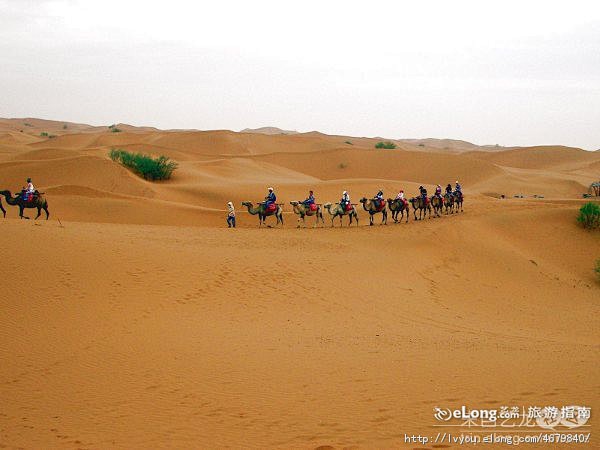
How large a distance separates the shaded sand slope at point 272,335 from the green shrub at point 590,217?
3825 millimetres

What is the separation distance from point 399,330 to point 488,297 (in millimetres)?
5939

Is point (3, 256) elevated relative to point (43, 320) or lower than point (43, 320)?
elevated

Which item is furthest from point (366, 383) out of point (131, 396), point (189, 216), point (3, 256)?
point (189, 216)

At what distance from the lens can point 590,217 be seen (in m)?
25.1

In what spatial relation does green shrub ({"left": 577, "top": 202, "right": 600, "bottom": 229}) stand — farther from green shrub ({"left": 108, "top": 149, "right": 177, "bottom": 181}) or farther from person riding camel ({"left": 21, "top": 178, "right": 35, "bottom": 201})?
green shrub ({"left": 108, "top": 149, "right": 177, "bottom": 181})

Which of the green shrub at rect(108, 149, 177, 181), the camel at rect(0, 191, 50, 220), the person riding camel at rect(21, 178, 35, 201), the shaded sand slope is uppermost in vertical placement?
the green shrub at rect(108, 149, 177, 181)

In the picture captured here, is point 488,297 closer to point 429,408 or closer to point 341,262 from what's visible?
point 341,262

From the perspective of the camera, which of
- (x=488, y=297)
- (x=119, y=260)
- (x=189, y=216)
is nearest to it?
(x=119, y=260)

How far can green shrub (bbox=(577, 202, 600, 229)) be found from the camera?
82.1ft

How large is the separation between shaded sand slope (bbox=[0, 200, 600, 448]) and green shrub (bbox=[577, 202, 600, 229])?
12.5 feet

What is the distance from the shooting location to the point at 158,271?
14867 mm

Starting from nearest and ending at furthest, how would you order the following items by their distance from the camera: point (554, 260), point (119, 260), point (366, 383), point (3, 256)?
point (366, 383), point (3, 256), point (119, 260), point (554, 260)
